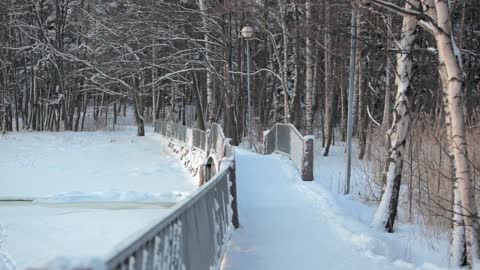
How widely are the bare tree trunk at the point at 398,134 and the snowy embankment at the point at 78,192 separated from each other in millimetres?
4166

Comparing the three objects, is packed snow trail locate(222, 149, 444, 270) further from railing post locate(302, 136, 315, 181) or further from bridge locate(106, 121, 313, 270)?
railing post locate(302, 136, 315, 181)

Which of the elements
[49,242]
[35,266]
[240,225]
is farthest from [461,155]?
[49,242]

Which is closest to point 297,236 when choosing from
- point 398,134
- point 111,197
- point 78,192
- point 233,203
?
point 233,203

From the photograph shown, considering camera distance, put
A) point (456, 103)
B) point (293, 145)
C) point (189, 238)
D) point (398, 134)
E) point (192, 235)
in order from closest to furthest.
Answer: point (189, 238) → point (192, 235) → point (456, 103) → point (398, 134) → point (293, 145)

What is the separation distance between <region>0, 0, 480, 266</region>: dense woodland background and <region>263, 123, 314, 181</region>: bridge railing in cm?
145

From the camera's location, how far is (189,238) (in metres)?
4.53

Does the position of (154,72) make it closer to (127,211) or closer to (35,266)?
(127,211)

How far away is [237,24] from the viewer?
26281 millimetres

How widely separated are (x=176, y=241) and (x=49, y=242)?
912 cm

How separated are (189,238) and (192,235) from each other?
0.50ft

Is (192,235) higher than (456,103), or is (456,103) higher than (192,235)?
(456,103)

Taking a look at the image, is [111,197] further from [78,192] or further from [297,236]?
[297,236]

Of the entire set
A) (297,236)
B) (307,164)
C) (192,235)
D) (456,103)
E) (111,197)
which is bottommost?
(111,197)

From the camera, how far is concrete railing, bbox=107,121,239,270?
9.89ft
